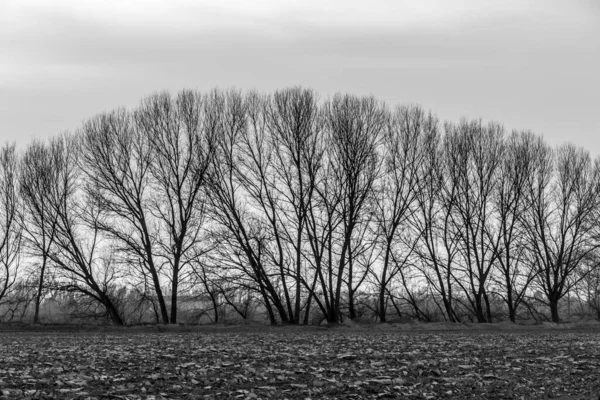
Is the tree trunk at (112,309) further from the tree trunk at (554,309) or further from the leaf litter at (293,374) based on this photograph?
the tree trunk at (554,309)

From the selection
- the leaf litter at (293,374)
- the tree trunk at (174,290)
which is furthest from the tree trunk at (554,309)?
the leaf litter at (293,374)

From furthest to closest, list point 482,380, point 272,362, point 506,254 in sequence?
point 506,254, point 272,362, point 482,380

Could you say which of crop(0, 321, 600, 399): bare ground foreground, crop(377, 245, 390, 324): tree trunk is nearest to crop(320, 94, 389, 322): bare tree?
crop(377, 245, 390, 324): tree trunk

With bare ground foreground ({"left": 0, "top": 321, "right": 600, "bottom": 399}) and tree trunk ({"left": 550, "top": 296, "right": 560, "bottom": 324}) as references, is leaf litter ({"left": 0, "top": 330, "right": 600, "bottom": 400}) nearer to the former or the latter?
bare ground foreground ({"left": 0, "top": 321, "right": 600, "bottom": 399})

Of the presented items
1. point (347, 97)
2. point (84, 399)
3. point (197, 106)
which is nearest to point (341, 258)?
point (347, 97)

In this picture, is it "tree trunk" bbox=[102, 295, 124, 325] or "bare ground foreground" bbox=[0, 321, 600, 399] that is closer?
"bare ground foreground" bbox=[0, 321, 600, 399]

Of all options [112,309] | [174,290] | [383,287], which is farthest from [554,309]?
[112,309]

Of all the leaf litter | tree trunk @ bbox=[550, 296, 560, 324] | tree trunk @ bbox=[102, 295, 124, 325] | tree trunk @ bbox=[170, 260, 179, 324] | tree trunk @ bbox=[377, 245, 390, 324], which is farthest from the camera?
tree trunk @ bbox=[550, 296, 560, 324]

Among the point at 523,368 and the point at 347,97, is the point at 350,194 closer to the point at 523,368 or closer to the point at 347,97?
the point at 347,97

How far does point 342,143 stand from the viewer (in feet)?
172

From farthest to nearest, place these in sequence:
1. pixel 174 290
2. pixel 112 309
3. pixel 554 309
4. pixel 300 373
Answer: pixel 554 309, pixel 112 309, pixel 174 290, pixel 300 373

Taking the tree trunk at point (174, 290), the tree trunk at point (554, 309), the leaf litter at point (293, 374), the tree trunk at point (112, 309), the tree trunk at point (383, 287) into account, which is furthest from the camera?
the tree trunk at point (554, 309)

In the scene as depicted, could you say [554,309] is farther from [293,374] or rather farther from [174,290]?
[293,374]

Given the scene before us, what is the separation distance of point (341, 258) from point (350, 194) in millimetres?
4705
